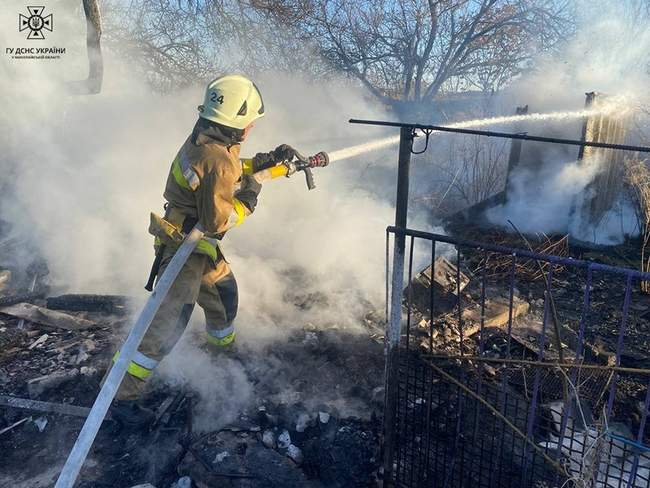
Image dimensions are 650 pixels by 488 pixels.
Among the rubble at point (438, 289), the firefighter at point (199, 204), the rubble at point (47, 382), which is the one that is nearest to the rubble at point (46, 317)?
the rubble at point (47, 382)

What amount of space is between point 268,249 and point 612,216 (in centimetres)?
553

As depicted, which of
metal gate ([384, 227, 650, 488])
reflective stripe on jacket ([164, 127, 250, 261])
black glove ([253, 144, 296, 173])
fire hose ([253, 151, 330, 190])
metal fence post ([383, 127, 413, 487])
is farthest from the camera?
black glove ([253, 144, 296, 173])

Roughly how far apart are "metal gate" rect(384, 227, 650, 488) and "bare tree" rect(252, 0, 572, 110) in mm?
6853

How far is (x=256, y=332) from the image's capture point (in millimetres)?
4293

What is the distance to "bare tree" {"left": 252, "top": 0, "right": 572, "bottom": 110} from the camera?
1134 cm

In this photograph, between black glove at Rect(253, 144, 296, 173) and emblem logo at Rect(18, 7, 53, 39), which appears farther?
emblem logo at Rect(18, 7, 53, 39)

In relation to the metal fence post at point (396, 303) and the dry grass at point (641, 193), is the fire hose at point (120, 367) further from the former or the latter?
the dry grass at point (641, 193)

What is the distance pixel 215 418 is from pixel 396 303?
1.73 metres

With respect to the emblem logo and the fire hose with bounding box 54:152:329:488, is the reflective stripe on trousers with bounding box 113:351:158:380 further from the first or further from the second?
the emblem logo

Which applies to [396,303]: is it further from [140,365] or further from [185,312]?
[140,365]

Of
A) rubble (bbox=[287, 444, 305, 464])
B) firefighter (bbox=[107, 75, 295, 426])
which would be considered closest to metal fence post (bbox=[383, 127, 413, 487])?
rubble (bbox=[287, 444, 305, 464])

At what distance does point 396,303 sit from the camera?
2.33m

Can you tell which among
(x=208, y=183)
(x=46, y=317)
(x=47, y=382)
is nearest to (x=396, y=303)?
(x=208, y=183)

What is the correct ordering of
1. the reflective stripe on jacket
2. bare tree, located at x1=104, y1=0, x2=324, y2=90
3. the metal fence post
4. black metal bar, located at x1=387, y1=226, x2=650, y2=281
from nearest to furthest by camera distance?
1. black metal bar, located at x1=387, y1=226, x2=650, y2=281
2. the metal fence post
3. the reflective stripe on jacket
4. bare tree, located at x1=104, y1=0, x2=324, y2=90
